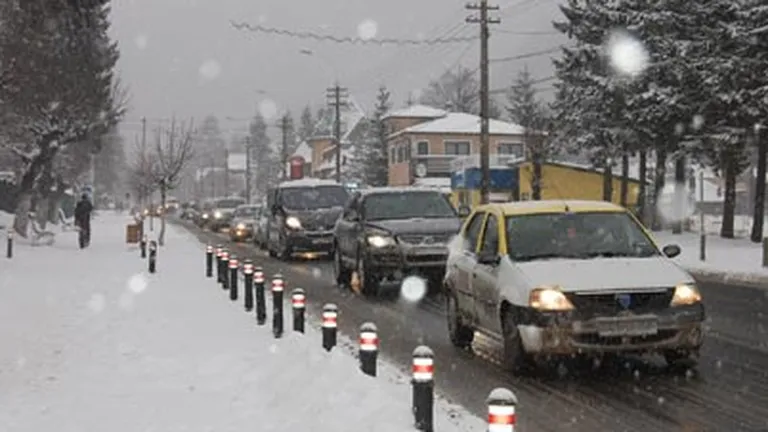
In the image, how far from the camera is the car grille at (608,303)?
9.14 metres

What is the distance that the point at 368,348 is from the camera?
911cm

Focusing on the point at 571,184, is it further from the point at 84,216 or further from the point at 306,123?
the point at 306,123

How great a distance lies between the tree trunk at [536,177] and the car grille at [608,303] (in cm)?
4622

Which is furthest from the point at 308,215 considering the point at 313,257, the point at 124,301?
the point at 124,301

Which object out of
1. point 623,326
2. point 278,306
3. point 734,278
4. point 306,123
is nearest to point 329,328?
point 278,306

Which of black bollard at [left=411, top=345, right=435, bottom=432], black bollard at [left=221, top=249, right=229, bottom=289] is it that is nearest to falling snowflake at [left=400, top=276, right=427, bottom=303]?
black bollard at [left=221, top=249, right=229, bottom=289]

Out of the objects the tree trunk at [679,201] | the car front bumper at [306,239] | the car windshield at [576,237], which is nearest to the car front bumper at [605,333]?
the car windshield at [576,237]

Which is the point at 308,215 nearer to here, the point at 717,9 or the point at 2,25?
the point at 2,25

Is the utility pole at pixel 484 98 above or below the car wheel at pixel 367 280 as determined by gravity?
above

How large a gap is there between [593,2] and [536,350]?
36395 mm

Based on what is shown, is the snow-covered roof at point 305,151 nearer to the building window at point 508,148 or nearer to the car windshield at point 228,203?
the building window at point 508,148

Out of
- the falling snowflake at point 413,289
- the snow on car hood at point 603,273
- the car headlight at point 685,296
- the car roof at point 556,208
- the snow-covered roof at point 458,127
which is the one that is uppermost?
the snow-covered roof at point 458,127

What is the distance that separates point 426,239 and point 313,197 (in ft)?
38.2

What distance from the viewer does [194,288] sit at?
19.9 m
